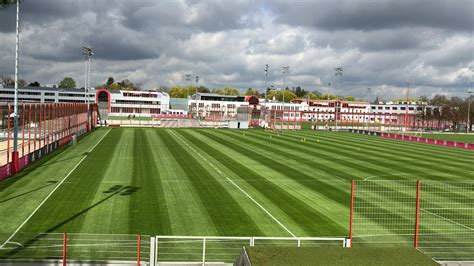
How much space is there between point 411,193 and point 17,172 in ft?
87.0

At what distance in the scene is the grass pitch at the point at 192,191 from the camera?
19.7 metres

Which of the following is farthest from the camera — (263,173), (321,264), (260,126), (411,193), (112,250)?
(260,126)

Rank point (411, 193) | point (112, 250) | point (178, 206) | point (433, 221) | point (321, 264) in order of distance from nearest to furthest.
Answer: point (321, 264) < point (112, 250) < point (433, 221) < point (178, 206) < point (411, 193)

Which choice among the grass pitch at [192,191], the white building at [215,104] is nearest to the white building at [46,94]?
the white building at [215,104]

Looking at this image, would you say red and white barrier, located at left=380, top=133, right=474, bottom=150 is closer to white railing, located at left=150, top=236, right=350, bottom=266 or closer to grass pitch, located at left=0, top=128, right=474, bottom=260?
grass pitch, located at left=0, top=128, right=474, bottom=260

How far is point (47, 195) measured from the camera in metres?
25.3

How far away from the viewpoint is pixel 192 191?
27219 mm

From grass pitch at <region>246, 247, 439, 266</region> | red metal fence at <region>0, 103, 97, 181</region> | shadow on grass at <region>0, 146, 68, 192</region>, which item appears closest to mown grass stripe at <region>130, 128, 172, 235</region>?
shadow on grass at <region>0, 146, 68, 192</region>

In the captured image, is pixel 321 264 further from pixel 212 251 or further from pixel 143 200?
pixel 143 200

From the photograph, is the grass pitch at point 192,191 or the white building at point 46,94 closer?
the grass pitch at point 192,191

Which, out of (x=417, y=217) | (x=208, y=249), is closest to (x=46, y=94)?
(x=208, y=249)

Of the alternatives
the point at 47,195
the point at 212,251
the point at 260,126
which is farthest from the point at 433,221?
the point at 260,126

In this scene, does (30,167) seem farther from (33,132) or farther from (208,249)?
(208,249)

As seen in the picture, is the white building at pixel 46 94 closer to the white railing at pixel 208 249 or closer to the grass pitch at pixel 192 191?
the grass pitch at pixel 192 191
